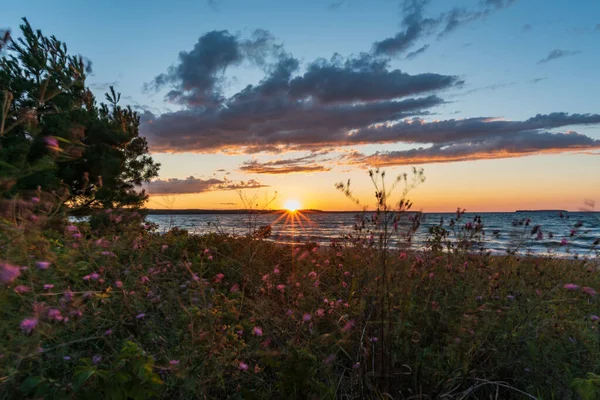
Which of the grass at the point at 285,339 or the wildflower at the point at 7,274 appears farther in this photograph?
the grass at the point at 285,339

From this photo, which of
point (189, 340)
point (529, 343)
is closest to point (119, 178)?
point (189, 340)

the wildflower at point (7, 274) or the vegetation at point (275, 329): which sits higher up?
the wildflower at point (7, 274)

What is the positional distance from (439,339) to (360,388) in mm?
1071

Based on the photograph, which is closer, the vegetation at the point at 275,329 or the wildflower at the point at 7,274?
the wildflower at the point at 7,274

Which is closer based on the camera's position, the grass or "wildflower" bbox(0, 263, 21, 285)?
"wildflower" bbox(0, 263, 21, 285)

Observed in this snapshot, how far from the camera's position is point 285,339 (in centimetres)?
285

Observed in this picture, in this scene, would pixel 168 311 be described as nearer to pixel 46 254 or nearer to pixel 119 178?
pixel 46 254

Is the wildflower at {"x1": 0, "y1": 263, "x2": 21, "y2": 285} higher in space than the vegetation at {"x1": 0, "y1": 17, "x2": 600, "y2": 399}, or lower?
higher

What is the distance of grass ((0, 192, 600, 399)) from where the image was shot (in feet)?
6.45

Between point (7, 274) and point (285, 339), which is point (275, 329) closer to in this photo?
point (285, 339)

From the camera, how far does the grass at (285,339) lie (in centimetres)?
197

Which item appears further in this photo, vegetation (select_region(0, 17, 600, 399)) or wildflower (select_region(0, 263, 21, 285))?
vegetation (select_region(0, 17, 600, 399))

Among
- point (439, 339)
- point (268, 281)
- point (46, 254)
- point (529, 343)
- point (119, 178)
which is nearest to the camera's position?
point (46, 254)

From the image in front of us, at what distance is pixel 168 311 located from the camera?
296 cm
